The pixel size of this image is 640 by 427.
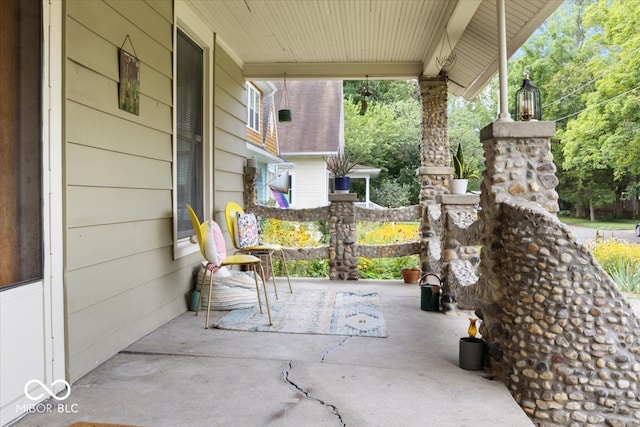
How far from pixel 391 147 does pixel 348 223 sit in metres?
14.9

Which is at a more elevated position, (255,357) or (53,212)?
(53,212)

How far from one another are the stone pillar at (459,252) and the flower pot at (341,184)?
2000mm

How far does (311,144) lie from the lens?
14.8 metres

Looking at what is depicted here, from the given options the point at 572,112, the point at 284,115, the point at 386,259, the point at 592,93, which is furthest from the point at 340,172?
the point at 572,112

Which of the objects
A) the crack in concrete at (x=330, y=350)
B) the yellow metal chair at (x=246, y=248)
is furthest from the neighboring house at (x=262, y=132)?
the crack in concrete at (x=330, y=350)

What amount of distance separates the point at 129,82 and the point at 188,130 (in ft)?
4.76

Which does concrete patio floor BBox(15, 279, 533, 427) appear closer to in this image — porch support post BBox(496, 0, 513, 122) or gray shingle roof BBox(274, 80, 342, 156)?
porch support post BBox(496, 0, 513, 122)

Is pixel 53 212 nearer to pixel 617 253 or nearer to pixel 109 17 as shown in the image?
pixel 109 17

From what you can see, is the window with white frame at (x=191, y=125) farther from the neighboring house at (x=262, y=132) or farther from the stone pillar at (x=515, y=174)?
the neighboring house at (x=262, y=132)

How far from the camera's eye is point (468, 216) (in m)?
4.82

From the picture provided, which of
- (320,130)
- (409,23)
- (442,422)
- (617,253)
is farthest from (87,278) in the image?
(320,130)

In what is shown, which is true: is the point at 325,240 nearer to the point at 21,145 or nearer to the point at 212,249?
the point at 212,249

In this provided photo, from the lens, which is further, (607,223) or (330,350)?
(607,223)

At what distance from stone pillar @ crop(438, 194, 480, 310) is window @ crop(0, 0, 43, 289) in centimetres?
326
